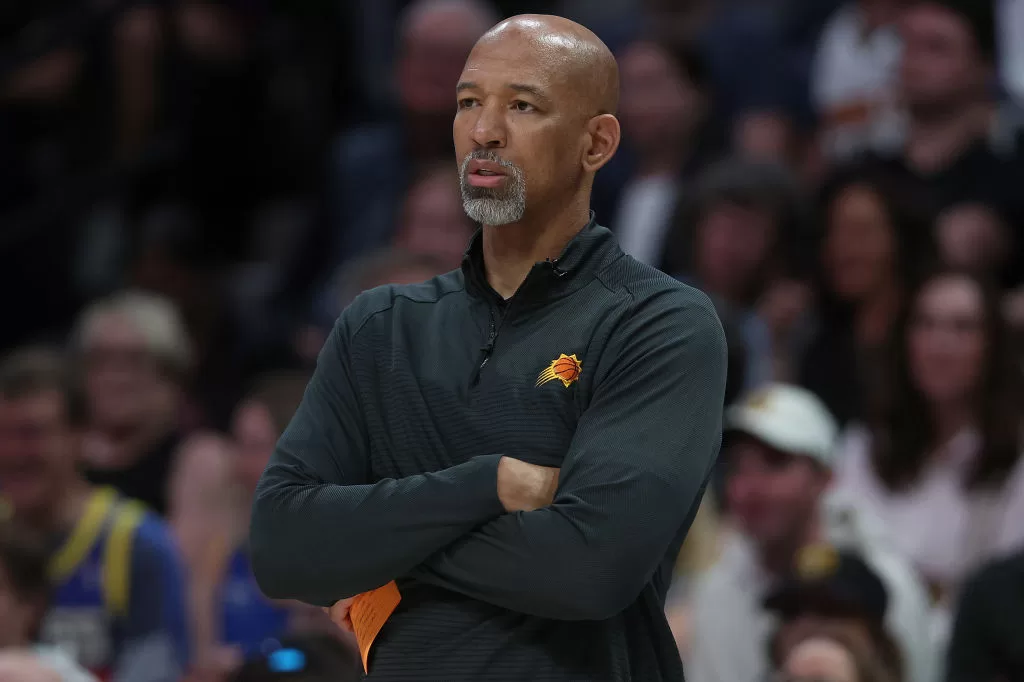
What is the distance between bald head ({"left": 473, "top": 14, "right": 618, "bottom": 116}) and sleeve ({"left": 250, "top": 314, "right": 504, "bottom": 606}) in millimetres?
595

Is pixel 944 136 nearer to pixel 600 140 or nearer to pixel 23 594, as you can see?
pixel 23 594

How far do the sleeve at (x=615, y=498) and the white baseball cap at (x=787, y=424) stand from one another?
2.73 meters

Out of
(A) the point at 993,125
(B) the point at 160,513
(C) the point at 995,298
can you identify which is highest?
(A) the point at 993,125

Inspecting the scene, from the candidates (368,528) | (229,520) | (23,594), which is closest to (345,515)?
(368,528)

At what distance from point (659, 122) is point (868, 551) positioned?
287 centimetres

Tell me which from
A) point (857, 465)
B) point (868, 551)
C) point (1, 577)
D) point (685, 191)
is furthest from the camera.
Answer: point (685, 191)

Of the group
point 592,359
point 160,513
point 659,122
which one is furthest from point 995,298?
point 592,359

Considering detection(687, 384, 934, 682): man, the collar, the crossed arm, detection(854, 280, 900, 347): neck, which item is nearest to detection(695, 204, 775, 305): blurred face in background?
detection(854, 280, 900, 347): neck

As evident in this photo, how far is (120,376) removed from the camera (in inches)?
252

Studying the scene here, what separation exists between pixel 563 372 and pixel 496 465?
0.60 ft

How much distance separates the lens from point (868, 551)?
4895mm

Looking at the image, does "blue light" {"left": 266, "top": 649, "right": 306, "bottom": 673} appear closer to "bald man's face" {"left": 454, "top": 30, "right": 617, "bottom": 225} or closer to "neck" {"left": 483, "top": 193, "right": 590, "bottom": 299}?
"neck" {"left": 483, "top": 193, "right": 590, "bottom": 299}

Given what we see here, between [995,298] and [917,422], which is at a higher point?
[995,298]

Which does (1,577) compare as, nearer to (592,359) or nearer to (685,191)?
(592,359)
